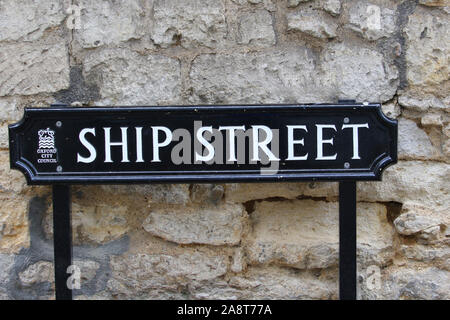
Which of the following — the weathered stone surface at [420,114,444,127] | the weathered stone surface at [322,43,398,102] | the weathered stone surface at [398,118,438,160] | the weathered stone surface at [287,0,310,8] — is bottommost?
the weathered stone surface at [398,118,438,160]

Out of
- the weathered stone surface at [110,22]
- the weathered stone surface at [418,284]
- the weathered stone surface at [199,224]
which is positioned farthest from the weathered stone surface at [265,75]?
the weathered stone surface at [418,284]

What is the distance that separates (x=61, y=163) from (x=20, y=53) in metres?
0.40

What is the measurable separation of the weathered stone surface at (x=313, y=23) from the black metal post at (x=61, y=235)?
2.68 feet

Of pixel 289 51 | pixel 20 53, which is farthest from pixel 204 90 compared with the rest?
pixel 20 53

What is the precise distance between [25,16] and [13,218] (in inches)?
24.2

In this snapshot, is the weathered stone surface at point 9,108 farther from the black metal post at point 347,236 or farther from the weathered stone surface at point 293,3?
the black metal post at point 347,236

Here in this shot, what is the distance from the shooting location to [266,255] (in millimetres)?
1494

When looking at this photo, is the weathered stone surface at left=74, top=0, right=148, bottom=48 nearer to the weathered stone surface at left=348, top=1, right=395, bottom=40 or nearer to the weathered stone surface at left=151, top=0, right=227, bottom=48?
the weathered stone surface at left=151, top=0, right=227, bottom=48

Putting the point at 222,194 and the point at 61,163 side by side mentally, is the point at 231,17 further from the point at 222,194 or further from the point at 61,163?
the point at 61,163

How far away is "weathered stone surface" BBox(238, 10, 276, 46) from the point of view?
4.83 feet

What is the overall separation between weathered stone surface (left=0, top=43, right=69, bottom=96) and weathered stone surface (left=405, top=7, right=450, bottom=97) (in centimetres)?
104

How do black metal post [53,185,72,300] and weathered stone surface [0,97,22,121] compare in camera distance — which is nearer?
black metal post [53,185,72,300]

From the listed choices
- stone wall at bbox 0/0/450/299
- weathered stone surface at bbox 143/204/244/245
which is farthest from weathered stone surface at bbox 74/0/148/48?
weathered stone surface at bbox 143/204/244/245

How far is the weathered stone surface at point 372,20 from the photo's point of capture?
145 centimetres
